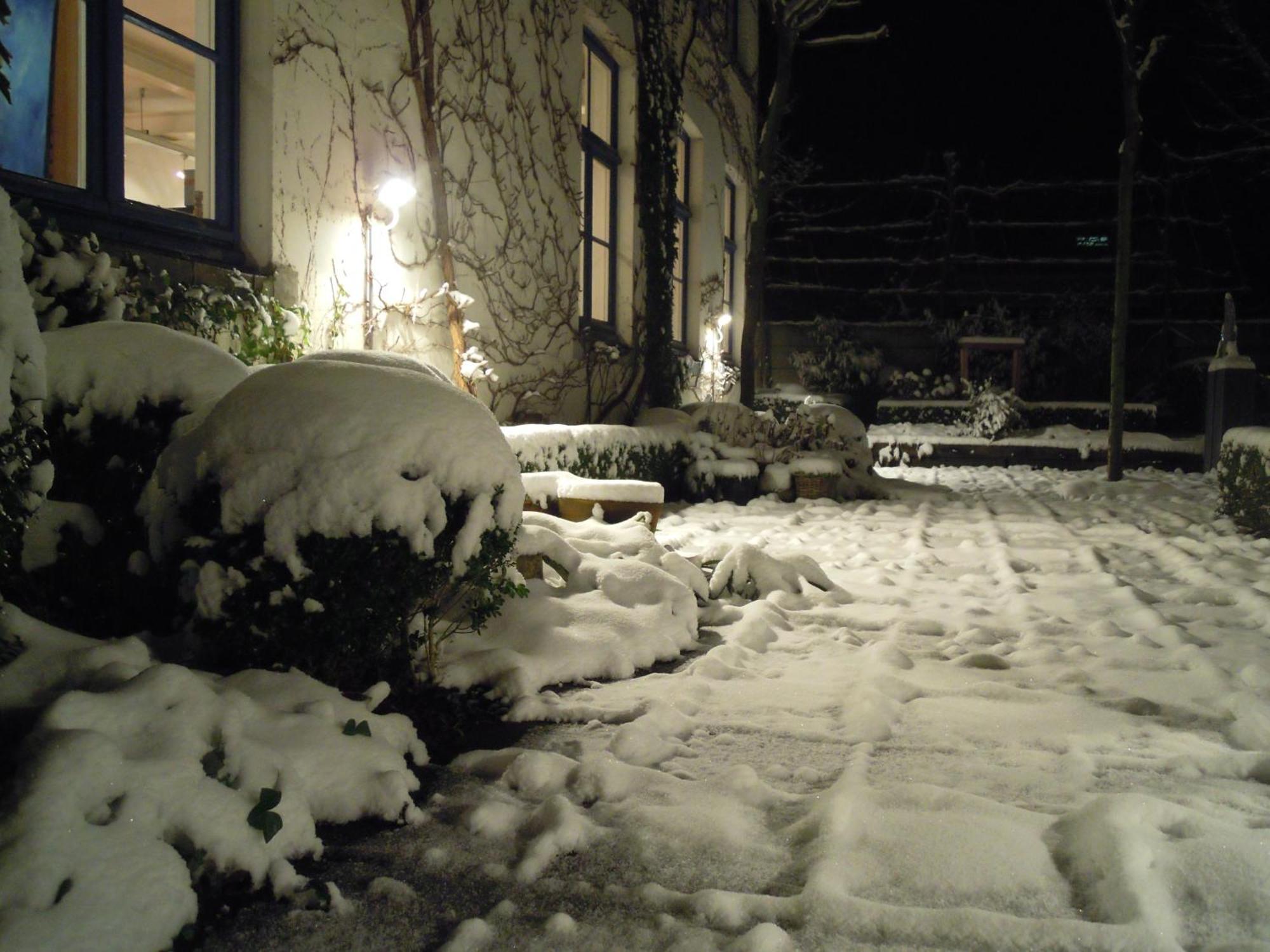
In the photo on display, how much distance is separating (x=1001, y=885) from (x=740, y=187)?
12828mm

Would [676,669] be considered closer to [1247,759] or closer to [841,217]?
[1247,759]

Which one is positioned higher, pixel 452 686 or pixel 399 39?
pixel 399 39

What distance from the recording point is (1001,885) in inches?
62.4

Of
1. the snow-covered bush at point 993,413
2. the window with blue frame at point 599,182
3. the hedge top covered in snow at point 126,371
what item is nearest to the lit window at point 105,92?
the hedge top covered in snow at point 126,371

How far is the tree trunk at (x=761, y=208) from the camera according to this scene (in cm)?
1007

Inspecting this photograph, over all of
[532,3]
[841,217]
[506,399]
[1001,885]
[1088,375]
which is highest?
[841,217]

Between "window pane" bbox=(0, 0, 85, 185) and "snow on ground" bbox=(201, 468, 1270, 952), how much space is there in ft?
9.48

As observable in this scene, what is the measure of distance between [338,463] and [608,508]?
2923 mm

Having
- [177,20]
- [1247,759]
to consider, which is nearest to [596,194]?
[177,20]

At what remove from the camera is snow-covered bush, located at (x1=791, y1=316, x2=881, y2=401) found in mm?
15477

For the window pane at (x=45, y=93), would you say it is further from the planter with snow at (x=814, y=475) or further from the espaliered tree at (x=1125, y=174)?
the espaliered tree at (x=1125, y=174)

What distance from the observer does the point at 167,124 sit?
536cm

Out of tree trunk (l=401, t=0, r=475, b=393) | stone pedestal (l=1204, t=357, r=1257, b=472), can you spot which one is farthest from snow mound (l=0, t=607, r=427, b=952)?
stone pedestal (l=1204, t=357, r=1257, b=472)

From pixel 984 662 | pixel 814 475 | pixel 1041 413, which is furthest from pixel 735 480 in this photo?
pixel 1041 413
